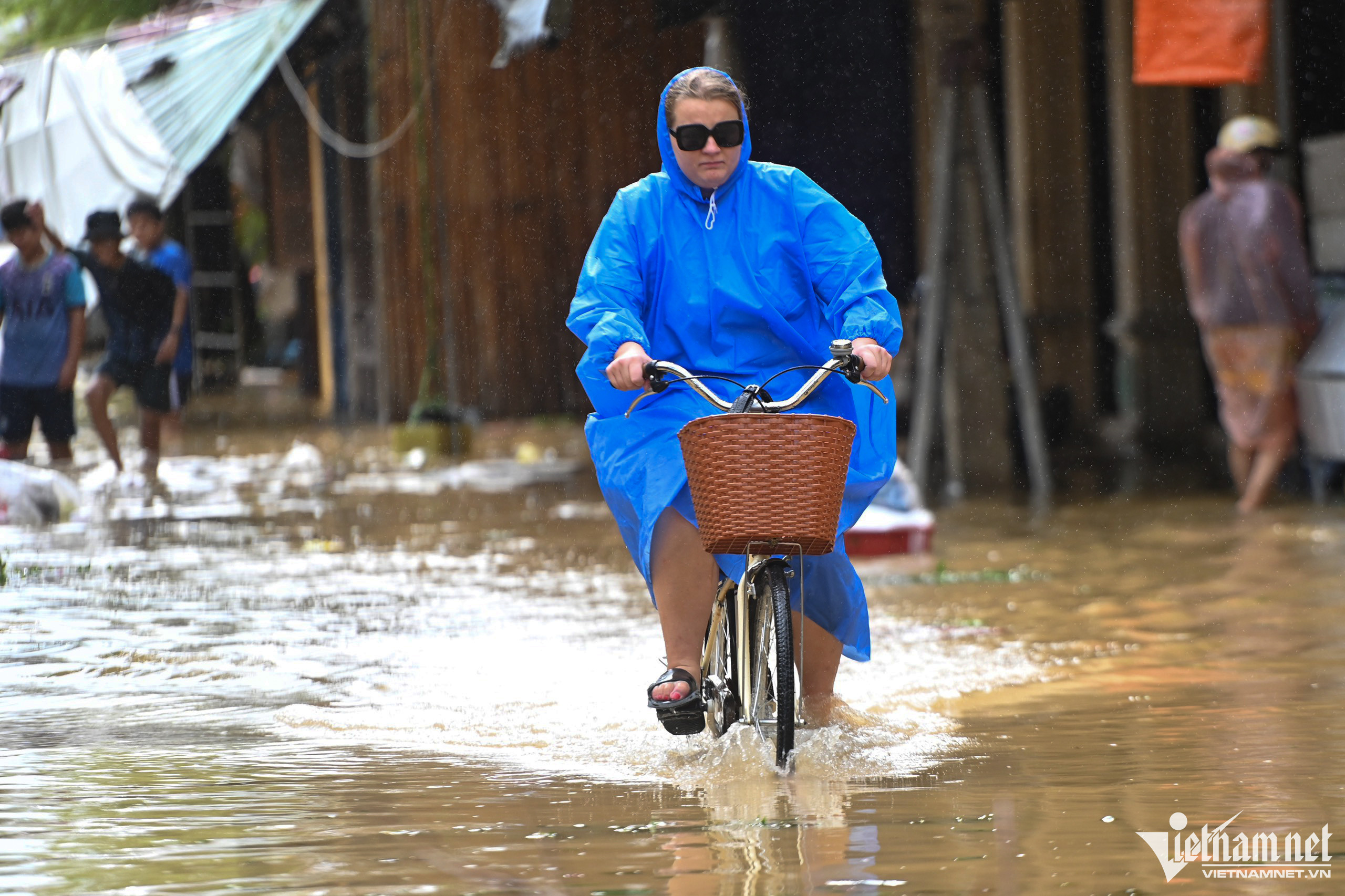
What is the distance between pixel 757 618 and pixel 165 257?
9089 mm

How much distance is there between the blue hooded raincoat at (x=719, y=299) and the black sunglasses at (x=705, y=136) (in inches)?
2.7

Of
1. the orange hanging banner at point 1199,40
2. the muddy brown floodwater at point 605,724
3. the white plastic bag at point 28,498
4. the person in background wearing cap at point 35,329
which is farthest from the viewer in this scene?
the person in background wearing cap at point 35,329

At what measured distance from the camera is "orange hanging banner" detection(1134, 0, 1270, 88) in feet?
32.1

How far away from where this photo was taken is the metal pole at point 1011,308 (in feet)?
34.4

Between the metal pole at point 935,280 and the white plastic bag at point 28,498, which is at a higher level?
the metal pole at point 935,280

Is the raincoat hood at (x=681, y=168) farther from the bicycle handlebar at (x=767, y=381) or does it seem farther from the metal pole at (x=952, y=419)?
the metal pole at (x=952, y=419)

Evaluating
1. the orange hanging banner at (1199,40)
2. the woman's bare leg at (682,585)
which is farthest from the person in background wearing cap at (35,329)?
the woman's bare leg at (682,585)

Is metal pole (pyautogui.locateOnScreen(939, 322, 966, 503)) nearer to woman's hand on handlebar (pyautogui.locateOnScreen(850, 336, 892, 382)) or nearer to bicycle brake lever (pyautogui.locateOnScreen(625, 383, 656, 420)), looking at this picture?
bicycle brake lever (pyautogui.locateOnScreen(625, 383, 656, 420))

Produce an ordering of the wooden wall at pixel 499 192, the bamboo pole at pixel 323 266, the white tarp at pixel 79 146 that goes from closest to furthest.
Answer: the white tarp at pixel 79 146 < the wooden wall at pixel 499 192 < the bamboo pole at pixel 323 266

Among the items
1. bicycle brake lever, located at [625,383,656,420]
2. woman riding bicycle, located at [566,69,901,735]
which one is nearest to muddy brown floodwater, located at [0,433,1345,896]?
woman riding bicycle, located at [566,69,901,735]

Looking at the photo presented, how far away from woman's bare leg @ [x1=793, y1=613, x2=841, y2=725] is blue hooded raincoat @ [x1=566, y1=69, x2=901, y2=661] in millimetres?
235

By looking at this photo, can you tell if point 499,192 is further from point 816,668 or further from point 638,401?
point 638,401

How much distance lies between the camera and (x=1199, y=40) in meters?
9.93

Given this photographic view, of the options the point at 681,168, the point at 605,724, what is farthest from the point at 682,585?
the point at 681,168
